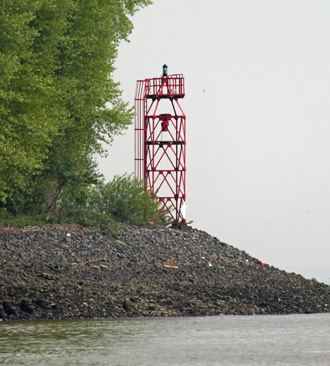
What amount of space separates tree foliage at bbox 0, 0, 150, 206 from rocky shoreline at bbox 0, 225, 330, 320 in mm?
2845

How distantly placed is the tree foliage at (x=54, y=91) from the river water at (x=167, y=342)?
→ 942cm

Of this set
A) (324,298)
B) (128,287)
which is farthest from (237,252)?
(128,287)

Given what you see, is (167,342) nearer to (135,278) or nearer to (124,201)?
(135,278)

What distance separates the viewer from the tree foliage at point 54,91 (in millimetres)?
22172

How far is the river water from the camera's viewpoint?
10.3m

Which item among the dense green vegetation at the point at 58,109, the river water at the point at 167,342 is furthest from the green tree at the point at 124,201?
the river water at the point at 167,342

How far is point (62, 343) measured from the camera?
39.0 ft

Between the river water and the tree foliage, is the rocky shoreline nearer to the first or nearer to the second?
the river water

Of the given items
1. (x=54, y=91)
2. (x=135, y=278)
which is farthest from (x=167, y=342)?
(x=54, y=91)

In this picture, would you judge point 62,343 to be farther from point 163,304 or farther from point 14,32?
point 14,32

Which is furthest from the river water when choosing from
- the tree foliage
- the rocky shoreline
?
the tree foliage

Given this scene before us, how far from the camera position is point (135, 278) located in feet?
64.5

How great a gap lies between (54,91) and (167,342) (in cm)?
1349

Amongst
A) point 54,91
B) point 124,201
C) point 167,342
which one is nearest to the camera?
point 167,342
